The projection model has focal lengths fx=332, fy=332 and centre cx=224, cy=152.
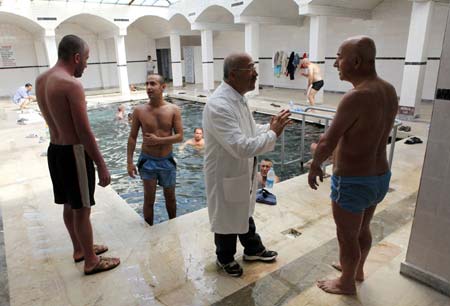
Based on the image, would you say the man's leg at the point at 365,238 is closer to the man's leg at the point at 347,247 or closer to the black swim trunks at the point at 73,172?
the man's leg at the point at 347,247

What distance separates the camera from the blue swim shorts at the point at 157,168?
3.47 m

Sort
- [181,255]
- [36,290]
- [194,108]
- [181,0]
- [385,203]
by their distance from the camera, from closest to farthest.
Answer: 1. [36,290]
2. [181,255]
3. [385,203]
4. [194,108]
5. [181,0]

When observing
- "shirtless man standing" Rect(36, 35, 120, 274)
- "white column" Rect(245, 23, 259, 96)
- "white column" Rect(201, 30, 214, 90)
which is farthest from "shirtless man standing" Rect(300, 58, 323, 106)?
"shirtless man standing" Rect(36, 35, 120, 274)

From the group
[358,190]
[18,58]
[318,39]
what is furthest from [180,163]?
[18,58]

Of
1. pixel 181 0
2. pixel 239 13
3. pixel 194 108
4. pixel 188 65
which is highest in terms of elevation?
pixel 181 0

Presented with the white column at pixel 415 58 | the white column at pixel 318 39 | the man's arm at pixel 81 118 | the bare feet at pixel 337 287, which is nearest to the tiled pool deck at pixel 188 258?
the bare feet at pixel 337 287

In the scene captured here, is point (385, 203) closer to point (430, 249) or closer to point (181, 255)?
point (430, 249)

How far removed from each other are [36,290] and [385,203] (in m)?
3.61

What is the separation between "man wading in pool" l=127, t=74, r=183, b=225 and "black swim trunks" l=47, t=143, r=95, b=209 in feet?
3.11

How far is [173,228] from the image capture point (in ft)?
11.1

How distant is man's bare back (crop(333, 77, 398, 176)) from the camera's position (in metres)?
1.85

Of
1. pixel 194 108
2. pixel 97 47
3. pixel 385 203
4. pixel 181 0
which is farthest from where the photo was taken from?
pixel 97 47

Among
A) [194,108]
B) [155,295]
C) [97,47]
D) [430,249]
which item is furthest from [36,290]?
[97,47]

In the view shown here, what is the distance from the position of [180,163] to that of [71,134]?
4.52 metres
